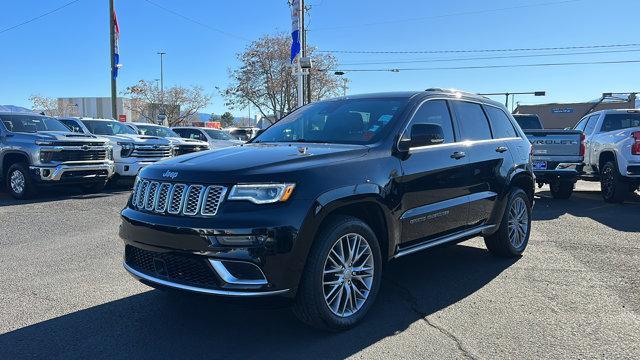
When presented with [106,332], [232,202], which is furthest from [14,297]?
[232,202]

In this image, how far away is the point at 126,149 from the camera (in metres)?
13.0

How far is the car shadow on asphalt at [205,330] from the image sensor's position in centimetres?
354

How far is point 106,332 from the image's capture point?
3871 millimetres

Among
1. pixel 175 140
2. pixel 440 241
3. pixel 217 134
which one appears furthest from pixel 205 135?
pixel 440 241

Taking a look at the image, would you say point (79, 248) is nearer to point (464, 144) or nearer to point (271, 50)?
point (464, 144)

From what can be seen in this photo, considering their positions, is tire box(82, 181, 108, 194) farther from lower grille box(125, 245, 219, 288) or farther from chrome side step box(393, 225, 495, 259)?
chrome side step box(393, 225, 495, 259)

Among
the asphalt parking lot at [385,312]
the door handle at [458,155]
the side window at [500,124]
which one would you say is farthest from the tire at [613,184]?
the door handle at [458,155]

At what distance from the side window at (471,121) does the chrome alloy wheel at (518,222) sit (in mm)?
948

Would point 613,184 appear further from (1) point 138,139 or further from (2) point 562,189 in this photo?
(1) point 138,139

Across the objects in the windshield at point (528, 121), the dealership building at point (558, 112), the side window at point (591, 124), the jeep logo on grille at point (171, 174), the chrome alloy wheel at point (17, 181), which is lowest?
the chrome alloy wheel at point (17, 181)

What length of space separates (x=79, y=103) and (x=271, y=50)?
1755 inches

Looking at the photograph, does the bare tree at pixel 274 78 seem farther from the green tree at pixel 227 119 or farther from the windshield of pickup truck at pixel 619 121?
the green tree at pixel 227 119

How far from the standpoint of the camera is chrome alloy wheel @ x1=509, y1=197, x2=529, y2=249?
6.02 meters

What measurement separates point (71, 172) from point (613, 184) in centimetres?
1124
